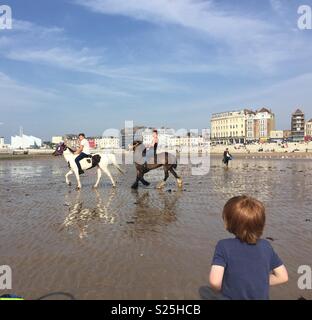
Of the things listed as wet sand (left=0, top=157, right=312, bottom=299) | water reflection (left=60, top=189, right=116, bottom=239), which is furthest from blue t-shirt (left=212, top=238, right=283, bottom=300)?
water reflection (left=60, top=189, right=116, bottom=239)

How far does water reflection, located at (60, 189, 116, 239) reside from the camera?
27.2ft

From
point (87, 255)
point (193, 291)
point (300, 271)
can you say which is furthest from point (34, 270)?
point (300, 271)

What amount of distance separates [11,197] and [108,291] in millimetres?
10217

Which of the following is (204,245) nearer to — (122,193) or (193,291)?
(193,291)

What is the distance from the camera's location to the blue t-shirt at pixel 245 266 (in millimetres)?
3008

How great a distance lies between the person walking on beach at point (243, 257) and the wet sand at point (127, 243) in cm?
155

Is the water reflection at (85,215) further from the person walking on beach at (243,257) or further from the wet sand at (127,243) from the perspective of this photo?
the person walking on beach at (243,257)

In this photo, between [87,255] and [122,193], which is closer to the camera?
[87,255]

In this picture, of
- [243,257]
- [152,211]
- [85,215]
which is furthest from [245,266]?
[152,211]

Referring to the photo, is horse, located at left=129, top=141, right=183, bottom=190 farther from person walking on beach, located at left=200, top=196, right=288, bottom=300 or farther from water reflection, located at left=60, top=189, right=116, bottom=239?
person walking on beach, located at left=200, top=196, right=288, bottom=300

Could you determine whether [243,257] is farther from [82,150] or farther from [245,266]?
[82,150]

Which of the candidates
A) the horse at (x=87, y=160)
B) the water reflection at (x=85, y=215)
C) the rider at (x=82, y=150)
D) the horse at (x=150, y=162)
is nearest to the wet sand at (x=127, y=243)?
the water reflection at (x=85, y=215)

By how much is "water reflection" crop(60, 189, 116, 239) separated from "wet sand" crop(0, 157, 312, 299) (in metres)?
0.02

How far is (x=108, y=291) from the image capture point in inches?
182
